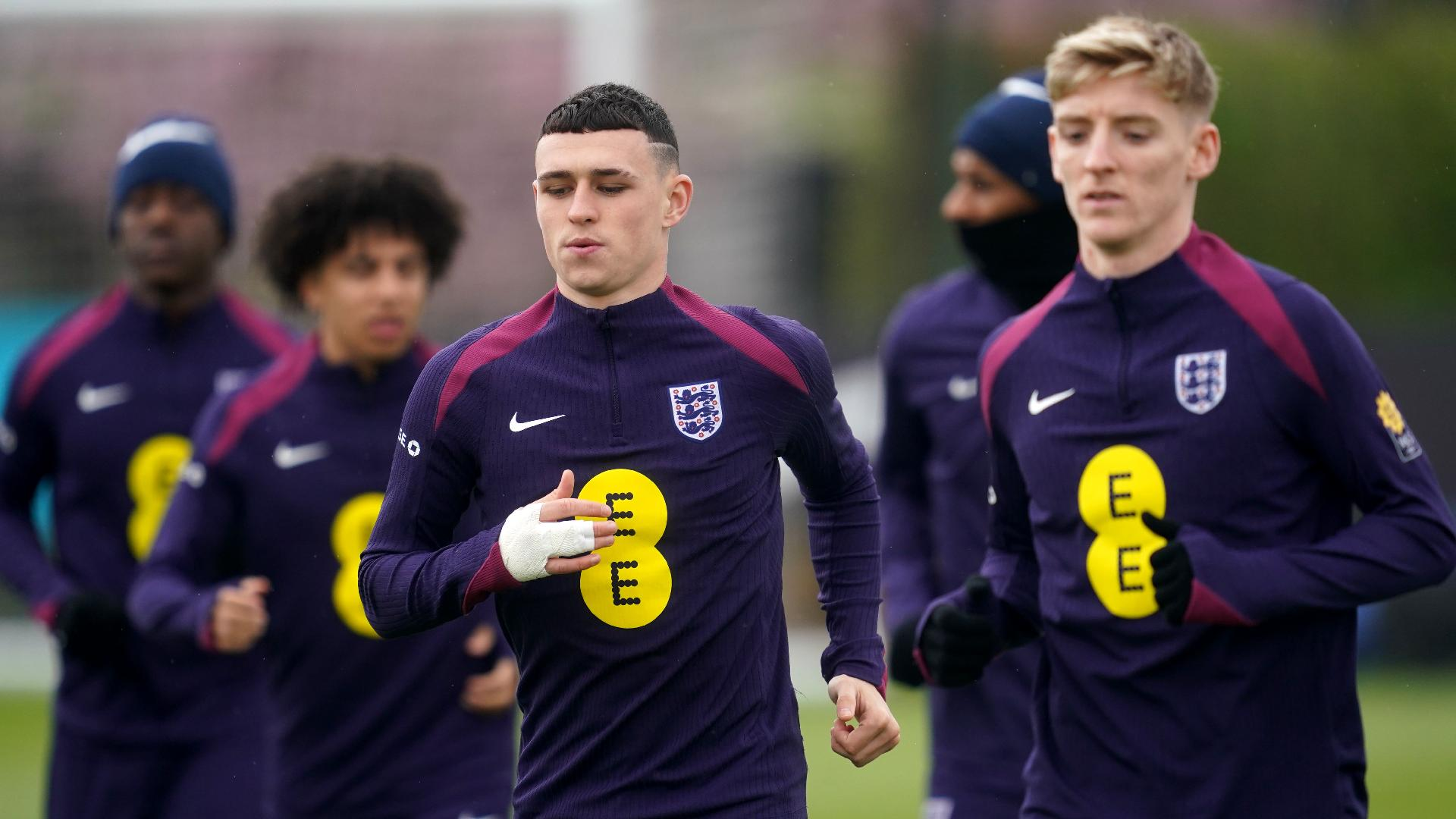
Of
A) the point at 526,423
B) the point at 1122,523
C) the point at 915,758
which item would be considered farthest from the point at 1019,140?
the point at 915,758

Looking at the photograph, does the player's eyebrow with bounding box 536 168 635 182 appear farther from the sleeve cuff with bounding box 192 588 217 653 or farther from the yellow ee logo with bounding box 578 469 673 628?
the sleeve cuff with bounding box 192 588 217 653

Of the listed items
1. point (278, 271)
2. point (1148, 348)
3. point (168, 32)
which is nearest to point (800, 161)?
point (168, 32)

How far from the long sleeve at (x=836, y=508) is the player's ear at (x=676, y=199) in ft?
0.95

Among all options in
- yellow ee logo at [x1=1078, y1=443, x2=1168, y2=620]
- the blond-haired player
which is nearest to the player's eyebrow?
the blond-haired player

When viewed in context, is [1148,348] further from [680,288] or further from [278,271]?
[278,271]

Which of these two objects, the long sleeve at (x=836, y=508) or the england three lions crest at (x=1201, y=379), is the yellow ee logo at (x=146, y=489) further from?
the england three lions crest at (x=1201, y=379)

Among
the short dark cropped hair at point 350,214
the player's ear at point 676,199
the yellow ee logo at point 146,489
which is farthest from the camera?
the yellow ee logo at point 146,489

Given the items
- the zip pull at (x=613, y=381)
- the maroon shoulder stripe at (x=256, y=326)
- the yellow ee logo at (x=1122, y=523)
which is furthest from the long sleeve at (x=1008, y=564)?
the maroon shoulder stripe at (x=256, y=326)

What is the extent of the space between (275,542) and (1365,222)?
17.0m

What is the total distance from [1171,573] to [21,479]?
4.37 metres

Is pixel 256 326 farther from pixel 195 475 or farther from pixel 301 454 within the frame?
pixel 301 454

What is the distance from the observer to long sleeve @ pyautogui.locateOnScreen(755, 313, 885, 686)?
426cm

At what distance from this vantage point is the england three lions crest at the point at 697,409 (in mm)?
4121

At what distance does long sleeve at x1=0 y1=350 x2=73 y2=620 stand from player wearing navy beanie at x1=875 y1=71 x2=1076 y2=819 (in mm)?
2891
